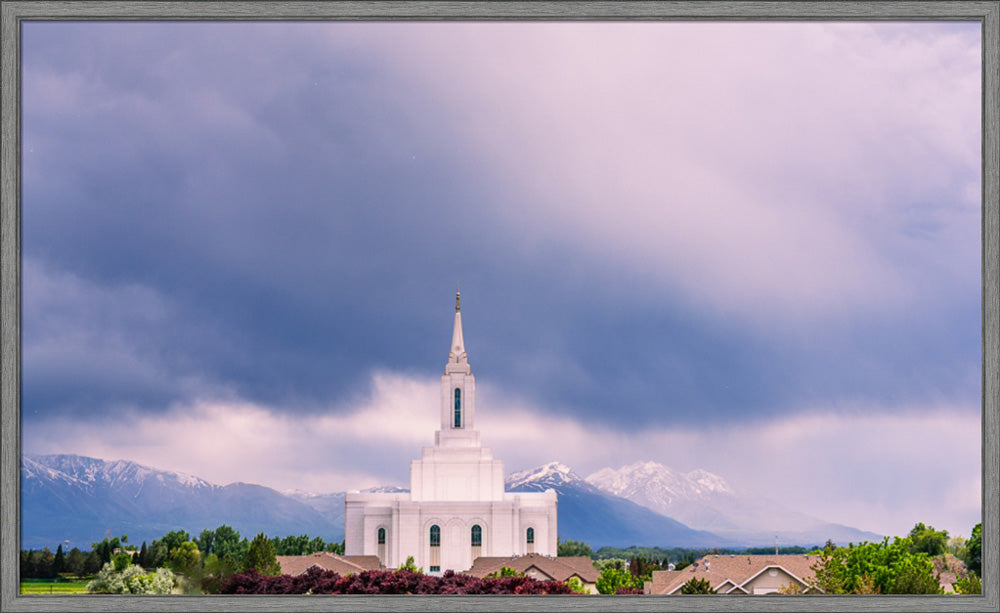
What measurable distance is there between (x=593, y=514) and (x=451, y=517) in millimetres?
5456

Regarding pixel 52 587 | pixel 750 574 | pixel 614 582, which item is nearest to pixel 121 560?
pixel 52 587

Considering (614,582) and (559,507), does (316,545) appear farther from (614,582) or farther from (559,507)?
(614,582)

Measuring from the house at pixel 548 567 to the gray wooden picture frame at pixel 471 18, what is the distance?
1642 centimetres

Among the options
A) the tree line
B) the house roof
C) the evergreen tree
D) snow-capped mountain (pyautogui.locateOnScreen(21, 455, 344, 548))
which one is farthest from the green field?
the house roof

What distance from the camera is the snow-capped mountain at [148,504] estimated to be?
16469mm

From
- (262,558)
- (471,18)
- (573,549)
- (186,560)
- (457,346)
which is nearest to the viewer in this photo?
(471,18)

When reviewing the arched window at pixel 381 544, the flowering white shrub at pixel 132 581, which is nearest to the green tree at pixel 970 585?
the flowering white shrub at pixel 132 581

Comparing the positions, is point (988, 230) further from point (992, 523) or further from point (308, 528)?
point (308, 528)

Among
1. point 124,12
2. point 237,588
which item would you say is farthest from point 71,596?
point 124,12

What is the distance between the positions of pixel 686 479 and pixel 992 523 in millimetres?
27307

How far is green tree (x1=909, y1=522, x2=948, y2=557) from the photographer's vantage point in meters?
16.5

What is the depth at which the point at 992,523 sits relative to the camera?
22.3 ft

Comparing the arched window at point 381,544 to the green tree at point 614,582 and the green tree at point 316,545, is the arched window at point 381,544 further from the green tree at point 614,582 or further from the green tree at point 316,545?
the green tree at point 614,582

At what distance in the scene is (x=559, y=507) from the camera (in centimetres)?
3425
